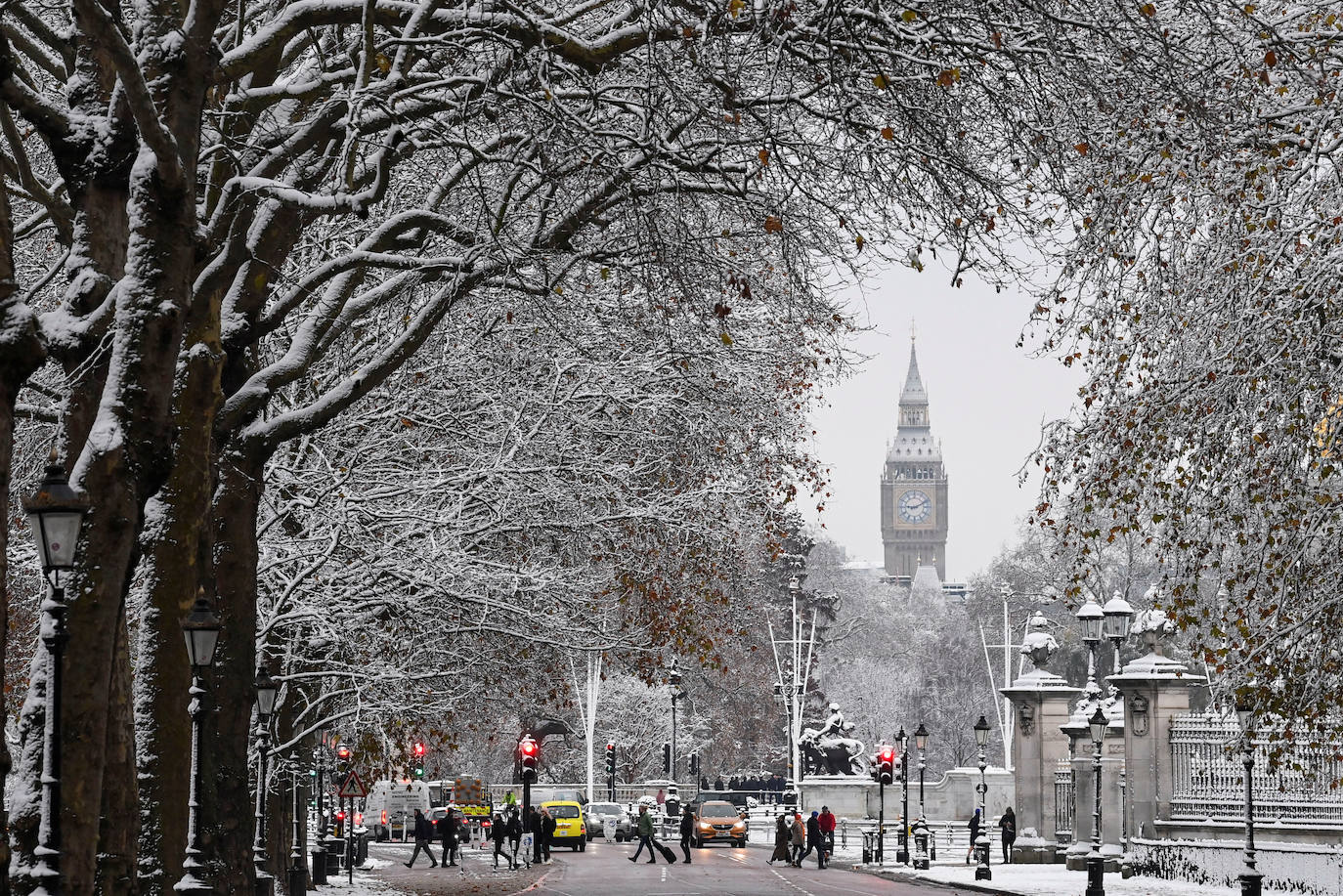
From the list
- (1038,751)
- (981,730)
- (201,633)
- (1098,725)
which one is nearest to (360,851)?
(981,730)

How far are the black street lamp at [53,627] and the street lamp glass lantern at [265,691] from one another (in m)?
10.1

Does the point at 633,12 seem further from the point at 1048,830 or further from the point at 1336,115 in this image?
the point at 1048,830

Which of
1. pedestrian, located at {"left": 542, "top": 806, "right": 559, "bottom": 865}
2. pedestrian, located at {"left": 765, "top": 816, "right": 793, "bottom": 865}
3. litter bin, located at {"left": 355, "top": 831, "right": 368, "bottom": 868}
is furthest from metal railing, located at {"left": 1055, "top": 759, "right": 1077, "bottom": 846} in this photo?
litter bin, located at {"left": 355, "top": 831, "right": 368, "bottom": 868}

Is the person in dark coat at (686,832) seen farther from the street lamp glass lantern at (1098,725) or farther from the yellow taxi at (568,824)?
the street lamp glass lantern at (1098,725)

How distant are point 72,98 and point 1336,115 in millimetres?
9111

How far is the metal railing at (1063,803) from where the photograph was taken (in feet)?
130

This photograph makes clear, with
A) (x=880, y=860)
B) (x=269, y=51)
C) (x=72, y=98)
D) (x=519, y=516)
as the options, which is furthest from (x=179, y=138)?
(x=880, y=860)

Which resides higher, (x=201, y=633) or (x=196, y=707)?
(x=201, y=633)

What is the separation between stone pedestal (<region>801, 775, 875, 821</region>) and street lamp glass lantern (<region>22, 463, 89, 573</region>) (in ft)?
185

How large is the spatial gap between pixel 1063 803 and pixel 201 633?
30.4 m

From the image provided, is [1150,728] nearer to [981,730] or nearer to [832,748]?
[981,730]

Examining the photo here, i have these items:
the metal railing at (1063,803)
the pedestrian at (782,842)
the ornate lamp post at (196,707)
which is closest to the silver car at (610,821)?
the pedestrian at (782,842)

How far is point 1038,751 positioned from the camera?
133 ft

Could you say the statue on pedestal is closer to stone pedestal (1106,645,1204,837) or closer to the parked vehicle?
the parked vehicle
